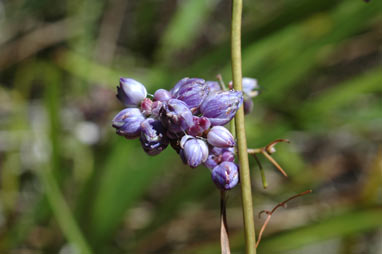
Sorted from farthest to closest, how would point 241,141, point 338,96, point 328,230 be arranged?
point 338,96 → point 328,230 → point 241,141

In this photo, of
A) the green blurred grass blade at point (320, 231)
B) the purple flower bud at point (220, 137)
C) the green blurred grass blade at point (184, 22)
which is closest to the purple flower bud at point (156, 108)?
the purple flower bud at point (220, 137)

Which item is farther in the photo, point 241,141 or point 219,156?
point 219,156

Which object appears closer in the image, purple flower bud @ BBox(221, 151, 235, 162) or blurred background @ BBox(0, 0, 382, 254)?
purple flower bud @ BBox(221, 151, 235, 162)

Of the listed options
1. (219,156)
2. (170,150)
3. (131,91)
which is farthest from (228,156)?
(170,150)

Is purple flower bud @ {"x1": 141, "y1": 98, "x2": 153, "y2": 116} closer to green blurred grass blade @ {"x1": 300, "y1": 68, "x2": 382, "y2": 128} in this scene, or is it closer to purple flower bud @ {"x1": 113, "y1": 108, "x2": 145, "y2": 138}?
purple flower bud @ {"x1": 113, "y1": 108, "x2": 145, "y2": 138}

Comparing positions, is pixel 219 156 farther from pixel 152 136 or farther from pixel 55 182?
pixel 55 182

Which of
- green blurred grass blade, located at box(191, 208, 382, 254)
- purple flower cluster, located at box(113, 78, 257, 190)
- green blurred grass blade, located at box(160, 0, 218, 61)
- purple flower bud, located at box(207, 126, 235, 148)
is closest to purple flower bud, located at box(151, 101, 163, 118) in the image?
purple flower cluster, located at box(113, 78, 257, 190)
